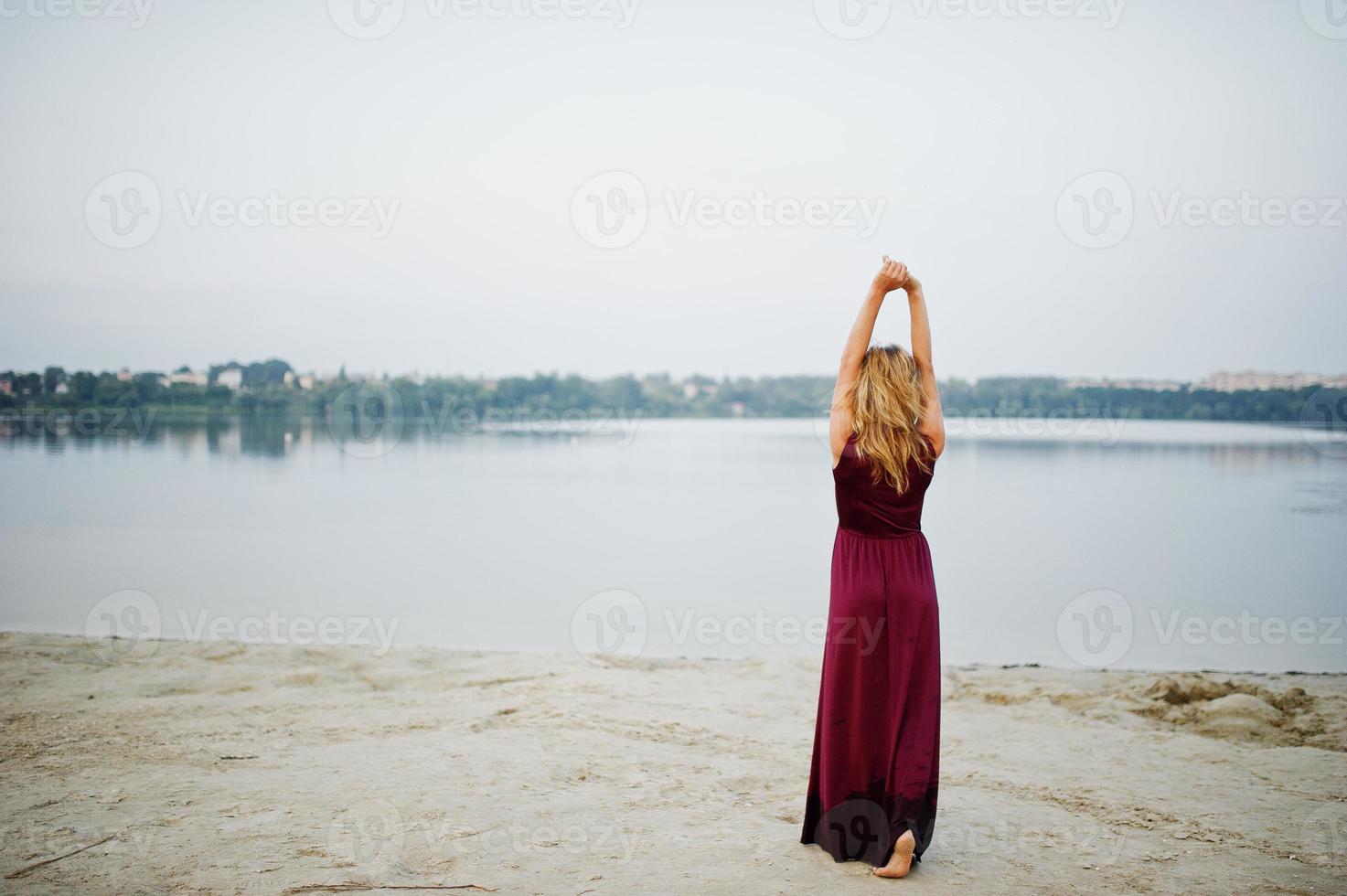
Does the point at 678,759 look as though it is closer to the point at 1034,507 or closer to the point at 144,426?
the point at 1034,507

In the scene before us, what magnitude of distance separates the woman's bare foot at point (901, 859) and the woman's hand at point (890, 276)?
2.12 m

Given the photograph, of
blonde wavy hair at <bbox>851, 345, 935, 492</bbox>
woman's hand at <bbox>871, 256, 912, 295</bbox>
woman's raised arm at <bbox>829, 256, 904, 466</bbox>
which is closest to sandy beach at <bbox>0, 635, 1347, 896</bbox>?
blonde wavy hair at <bbox>851, 345, 935, 492</bbox>

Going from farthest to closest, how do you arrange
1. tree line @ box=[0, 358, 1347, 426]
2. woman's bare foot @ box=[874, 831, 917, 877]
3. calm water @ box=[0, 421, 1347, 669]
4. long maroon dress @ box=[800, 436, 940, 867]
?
tree line @ box=[0, 358, 1347, 426], calm water @ box=[0, 421, 1347, 669], long maroon dress @ box=[800, 436, 940, 867], woman's bare foot @ box=[874, 831, 917, 877]

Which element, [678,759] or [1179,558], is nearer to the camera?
[678,759]

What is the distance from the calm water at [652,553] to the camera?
934 cm

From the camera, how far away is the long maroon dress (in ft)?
11.6

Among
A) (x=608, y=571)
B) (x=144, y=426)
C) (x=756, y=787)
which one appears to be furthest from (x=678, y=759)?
(x=144, y=426)

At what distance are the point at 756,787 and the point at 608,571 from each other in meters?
7.81

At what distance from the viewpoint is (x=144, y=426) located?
107ft

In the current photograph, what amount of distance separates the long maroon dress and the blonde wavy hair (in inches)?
2.0

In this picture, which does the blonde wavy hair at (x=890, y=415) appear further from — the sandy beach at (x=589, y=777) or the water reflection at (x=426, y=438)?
the water reflection at (x=426, y=438)

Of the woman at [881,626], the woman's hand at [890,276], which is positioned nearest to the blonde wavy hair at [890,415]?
the woman at [881,626]

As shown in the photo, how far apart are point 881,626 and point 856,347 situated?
1.13 metres

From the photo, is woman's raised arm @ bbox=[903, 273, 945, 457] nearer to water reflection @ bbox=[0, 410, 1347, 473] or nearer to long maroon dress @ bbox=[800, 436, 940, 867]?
long maroon dress @ bbox=[800, 436, 940, 867]
